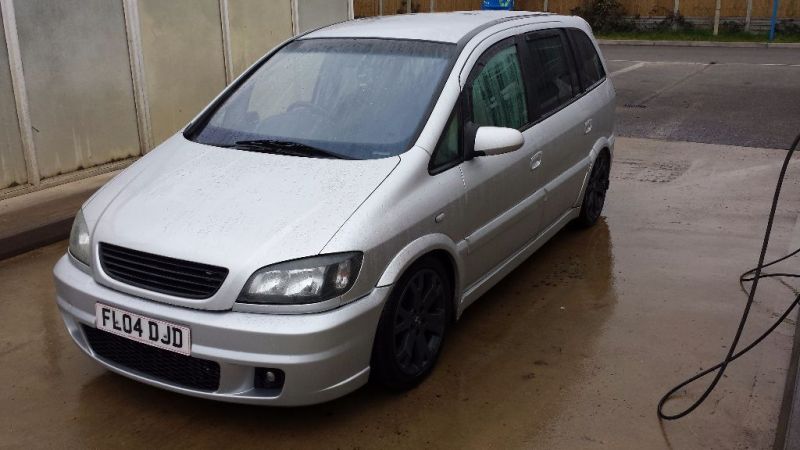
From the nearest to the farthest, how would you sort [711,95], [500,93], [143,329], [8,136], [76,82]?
[143,329] → [500,93] → [8,136] → [76,82] → [711,95]

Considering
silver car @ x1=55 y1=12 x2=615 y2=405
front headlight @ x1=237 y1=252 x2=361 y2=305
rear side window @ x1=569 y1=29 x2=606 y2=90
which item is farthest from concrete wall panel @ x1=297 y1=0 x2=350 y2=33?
front headlight @ x1=237 y1=252 x2=361 y2=305

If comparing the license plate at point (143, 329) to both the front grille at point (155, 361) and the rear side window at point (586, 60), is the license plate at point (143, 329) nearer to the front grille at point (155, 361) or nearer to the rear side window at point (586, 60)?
the front grille at point (155, 361)

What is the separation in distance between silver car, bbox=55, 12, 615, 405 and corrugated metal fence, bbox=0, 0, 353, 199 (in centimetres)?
290

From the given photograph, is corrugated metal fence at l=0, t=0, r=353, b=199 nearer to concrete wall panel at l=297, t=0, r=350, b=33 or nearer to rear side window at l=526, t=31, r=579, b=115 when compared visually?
concrete wall panel at l=297, t=0, r=350, b=33

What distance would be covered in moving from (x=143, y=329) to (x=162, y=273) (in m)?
0.24

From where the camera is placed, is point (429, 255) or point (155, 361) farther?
point (429, 255)

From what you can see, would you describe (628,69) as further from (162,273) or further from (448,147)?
(162,273)

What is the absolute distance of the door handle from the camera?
14.9ft

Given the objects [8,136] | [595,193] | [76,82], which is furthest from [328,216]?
[76,82]

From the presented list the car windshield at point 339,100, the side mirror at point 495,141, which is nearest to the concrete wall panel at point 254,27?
the car windshield at point 339,100

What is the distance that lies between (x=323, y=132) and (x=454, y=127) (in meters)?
0.66

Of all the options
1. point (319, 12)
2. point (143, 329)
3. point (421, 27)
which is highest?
point (421, 27)

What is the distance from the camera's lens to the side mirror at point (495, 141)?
3.86 meters

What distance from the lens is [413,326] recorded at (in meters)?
3.62
